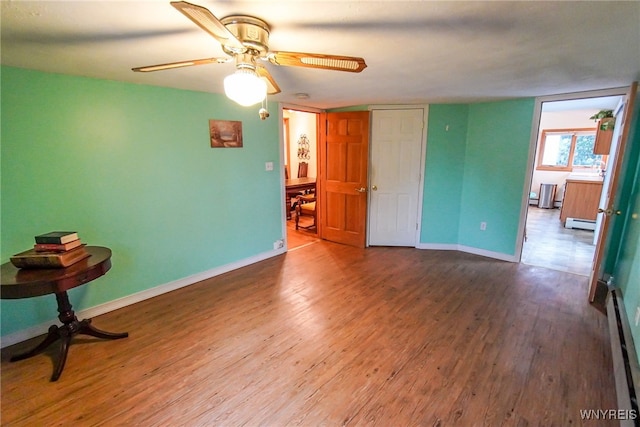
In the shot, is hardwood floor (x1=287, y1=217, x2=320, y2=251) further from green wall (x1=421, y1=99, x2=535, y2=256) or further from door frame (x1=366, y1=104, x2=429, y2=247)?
green wall (x1=421, y1=99, x2=535, y2=256)

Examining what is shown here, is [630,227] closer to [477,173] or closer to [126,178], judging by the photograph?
[477,173]

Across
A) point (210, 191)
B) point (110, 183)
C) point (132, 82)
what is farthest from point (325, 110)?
point (110, 183)

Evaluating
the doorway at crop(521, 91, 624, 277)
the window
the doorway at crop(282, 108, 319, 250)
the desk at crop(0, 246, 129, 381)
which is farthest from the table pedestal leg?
the window

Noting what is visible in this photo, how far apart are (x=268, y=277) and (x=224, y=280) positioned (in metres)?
0.49

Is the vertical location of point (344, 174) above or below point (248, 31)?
below

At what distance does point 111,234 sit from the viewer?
8.50 feet

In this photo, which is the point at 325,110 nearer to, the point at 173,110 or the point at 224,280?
the point at 173,110

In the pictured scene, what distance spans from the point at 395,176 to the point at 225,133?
2384 mm

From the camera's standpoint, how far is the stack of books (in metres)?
1.90

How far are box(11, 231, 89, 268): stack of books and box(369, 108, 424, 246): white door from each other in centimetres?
341

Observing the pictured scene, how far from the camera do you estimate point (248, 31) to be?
1.36m

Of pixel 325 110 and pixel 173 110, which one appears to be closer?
pixel 173 110

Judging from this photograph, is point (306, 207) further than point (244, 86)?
Yes

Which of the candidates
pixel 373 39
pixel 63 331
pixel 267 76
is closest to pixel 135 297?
pixel 63 331
